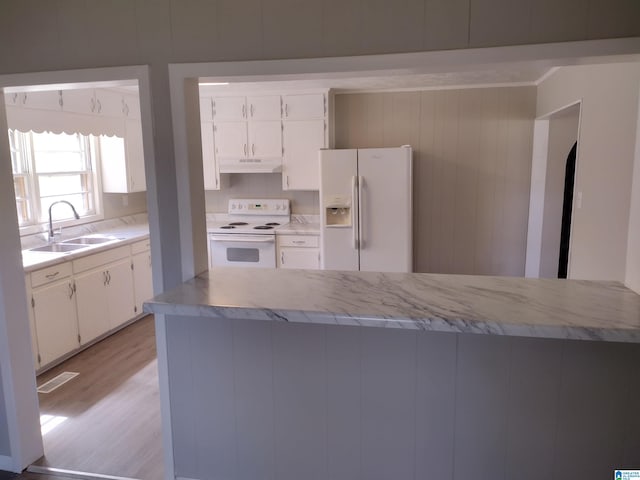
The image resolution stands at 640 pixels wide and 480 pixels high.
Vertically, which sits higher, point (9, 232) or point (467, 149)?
point (467, 149)

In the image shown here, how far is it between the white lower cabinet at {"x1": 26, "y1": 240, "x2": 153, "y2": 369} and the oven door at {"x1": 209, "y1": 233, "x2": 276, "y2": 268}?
27.1 inches

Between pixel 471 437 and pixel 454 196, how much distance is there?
133 inches

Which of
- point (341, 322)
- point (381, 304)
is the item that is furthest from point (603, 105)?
point (341, 322)

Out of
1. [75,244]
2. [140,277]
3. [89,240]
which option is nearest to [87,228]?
[89,240]

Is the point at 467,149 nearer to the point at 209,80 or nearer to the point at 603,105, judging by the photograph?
the point at 603,105

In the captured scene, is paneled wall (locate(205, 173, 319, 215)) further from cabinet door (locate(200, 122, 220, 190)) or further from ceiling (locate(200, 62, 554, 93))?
ceiling (locate(200, 62, 554, 93))

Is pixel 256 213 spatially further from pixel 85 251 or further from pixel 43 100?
pixel 43 100

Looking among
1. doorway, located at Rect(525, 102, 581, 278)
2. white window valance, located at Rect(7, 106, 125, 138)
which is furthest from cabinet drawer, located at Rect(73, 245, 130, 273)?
doorway, located at Rect(525, 102, 581, 278)

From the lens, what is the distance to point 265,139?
193 inches

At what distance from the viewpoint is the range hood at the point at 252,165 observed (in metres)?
4.88

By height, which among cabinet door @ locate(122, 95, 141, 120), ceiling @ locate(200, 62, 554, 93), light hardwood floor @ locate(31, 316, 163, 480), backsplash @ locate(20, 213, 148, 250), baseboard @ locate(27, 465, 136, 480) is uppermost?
ceiling @ locate(200, 62, 554, 93)

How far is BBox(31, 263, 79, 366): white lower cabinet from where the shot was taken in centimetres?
336

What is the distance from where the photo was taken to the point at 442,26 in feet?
5.67

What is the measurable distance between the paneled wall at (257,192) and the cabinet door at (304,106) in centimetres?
79
